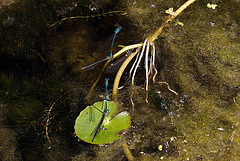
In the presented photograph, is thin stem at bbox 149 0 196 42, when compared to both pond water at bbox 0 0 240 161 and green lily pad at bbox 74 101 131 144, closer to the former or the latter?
pond water at bbox 0 0 240 161

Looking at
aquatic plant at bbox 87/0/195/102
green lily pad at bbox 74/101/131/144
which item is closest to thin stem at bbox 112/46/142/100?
aquatic plant at bbox 87/0/195/102

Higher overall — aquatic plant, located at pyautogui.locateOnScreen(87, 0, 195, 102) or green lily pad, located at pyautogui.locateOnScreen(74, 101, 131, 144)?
aquatic plant, located at pyautogui.locateOnScreen(87, 0, 195, 102)

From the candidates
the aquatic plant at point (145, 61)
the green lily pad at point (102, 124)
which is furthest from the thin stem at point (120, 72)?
the green lily pad at point (102, 124)

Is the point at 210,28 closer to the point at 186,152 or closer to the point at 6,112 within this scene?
the point at 186,152

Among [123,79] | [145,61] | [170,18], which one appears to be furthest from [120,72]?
[170,18]

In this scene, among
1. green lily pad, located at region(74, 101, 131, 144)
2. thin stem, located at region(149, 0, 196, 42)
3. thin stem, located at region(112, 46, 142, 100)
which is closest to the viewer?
green lily pad, located at region(74, 101, 131, 144)

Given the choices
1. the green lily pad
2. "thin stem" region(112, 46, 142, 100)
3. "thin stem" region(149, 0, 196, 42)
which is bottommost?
the green lily pad

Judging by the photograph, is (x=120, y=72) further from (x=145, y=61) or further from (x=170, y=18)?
(x=170, y=18)
